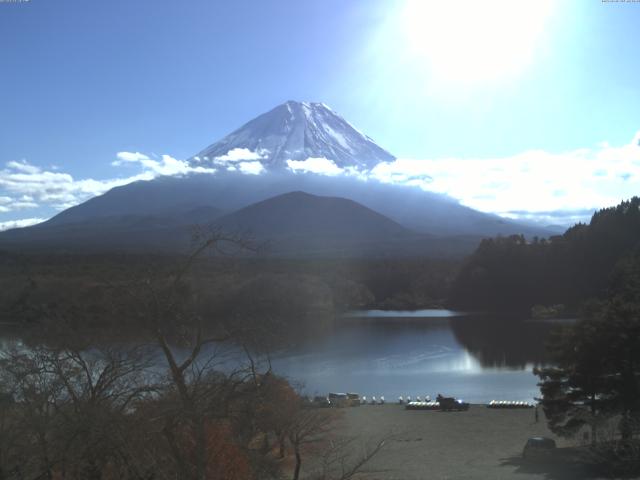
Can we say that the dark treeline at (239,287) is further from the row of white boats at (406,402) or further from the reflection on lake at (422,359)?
the row of white boats at (406,402)

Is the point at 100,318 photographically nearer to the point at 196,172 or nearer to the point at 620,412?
the point at 620,412

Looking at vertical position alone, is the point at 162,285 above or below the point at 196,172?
below

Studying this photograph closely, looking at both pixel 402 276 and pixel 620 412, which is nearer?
pixel 620 412

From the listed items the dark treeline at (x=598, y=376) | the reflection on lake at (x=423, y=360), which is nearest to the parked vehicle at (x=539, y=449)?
the dark treeline at (x=598, y=376)

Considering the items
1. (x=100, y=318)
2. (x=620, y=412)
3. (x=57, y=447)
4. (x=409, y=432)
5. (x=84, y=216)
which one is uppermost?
(x=84, y=216)

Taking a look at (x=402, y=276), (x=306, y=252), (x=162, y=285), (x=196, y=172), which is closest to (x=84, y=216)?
(x=196, y=172)

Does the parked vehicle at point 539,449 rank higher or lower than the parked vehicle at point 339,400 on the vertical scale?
higher

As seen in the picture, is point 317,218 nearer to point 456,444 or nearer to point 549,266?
point 549,266
